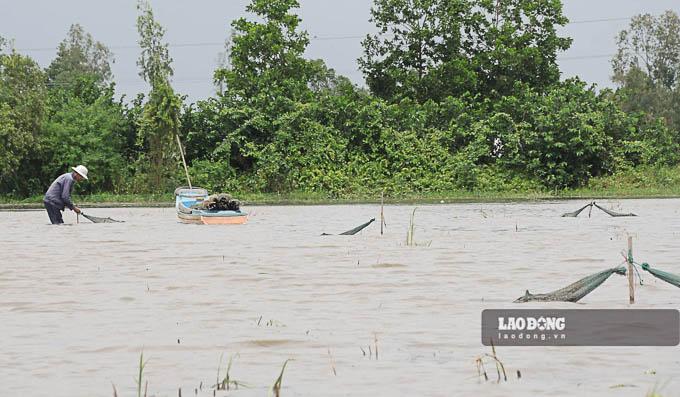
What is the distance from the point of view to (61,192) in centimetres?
2389

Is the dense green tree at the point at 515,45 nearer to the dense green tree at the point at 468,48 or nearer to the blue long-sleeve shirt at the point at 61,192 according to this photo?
the dense green tree at the point at 468,48

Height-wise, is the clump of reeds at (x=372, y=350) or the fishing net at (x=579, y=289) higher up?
the fishing net at (x=579, y=289)

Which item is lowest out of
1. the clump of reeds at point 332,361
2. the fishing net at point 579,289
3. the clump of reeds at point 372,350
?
the clump of reeds at point 332,361

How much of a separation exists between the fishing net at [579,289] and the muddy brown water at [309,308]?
0.08m

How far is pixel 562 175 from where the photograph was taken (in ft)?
127

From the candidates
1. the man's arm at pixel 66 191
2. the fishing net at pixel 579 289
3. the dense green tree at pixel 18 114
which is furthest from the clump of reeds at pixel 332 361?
the dense green tree at pixel 18 114

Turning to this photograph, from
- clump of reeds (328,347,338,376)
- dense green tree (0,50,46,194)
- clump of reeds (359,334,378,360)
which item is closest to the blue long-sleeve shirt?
dense green tree (0,50,46,194)

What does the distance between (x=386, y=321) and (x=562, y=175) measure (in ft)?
99.2

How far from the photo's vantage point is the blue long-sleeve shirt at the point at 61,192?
23453mm

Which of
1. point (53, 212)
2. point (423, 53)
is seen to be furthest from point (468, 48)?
point (53, 212)

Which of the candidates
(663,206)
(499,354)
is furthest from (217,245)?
(663,206)

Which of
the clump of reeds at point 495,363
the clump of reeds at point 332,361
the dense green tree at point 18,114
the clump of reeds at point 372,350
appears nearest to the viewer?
the clump of reeds at point 495,363

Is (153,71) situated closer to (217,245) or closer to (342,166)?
(342,166)

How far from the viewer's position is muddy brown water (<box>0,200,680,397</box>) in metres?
7.02
